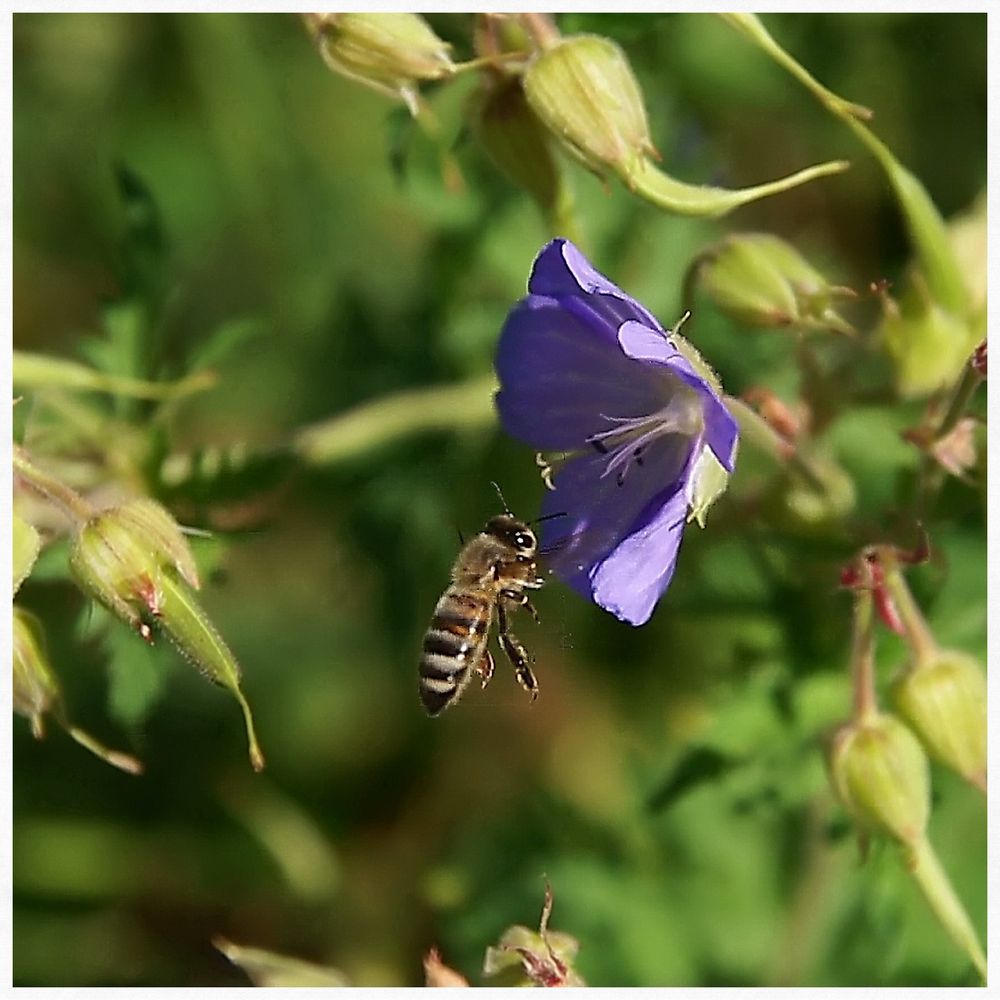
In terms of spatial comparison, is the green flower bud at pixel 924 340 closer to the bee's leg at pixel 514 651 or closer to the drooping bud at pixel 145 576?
the bee's leg at pixel 514 651

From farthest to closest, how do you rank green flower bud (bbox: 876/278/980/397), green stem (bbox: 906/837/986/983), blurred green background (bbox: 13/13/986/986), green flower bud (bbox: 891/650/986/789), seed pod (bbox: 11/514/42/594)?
blurred green background (bbox: 13/13/986/986) → green flower bud (bbox: 876/278/980/397) → green flower bud (bbox: 891/650/986/789) → seed pod (bbox: 11/514/42/594) → green stem (bbox: 906/837/986/983)

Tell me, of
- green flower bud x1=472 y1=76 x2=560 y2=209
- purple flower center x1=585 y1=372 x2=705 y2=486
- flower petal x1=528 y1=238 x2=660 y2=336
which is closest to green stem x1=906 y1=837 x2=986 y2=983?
purple flower center x1=585 y1=372 x2=705 y2=486

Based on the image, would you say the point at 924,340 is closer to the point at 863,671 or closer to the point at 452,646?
the point at 863,671

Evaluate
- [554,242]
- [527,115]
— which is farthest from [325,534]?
[554,242]

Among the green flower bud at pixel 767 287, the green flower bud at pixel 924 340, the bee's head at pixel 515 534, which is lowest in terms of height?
the bee's head at pixel 515 534

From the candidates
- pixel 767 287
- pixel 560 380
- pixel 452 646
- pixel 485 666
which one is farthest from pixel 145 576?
pixel 767 287

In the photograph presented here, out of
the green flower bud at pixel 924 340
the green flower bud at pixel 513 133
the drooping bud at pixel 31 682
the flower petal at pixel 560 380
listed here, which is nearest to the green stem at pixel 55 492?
the drooping bud at pixel 31 682

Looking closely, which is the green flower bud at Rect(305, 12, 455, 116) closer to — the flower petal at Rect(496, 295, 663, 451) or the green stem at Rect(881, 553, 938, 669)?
the flower petal at Rect(496, 295, 663, 451)
